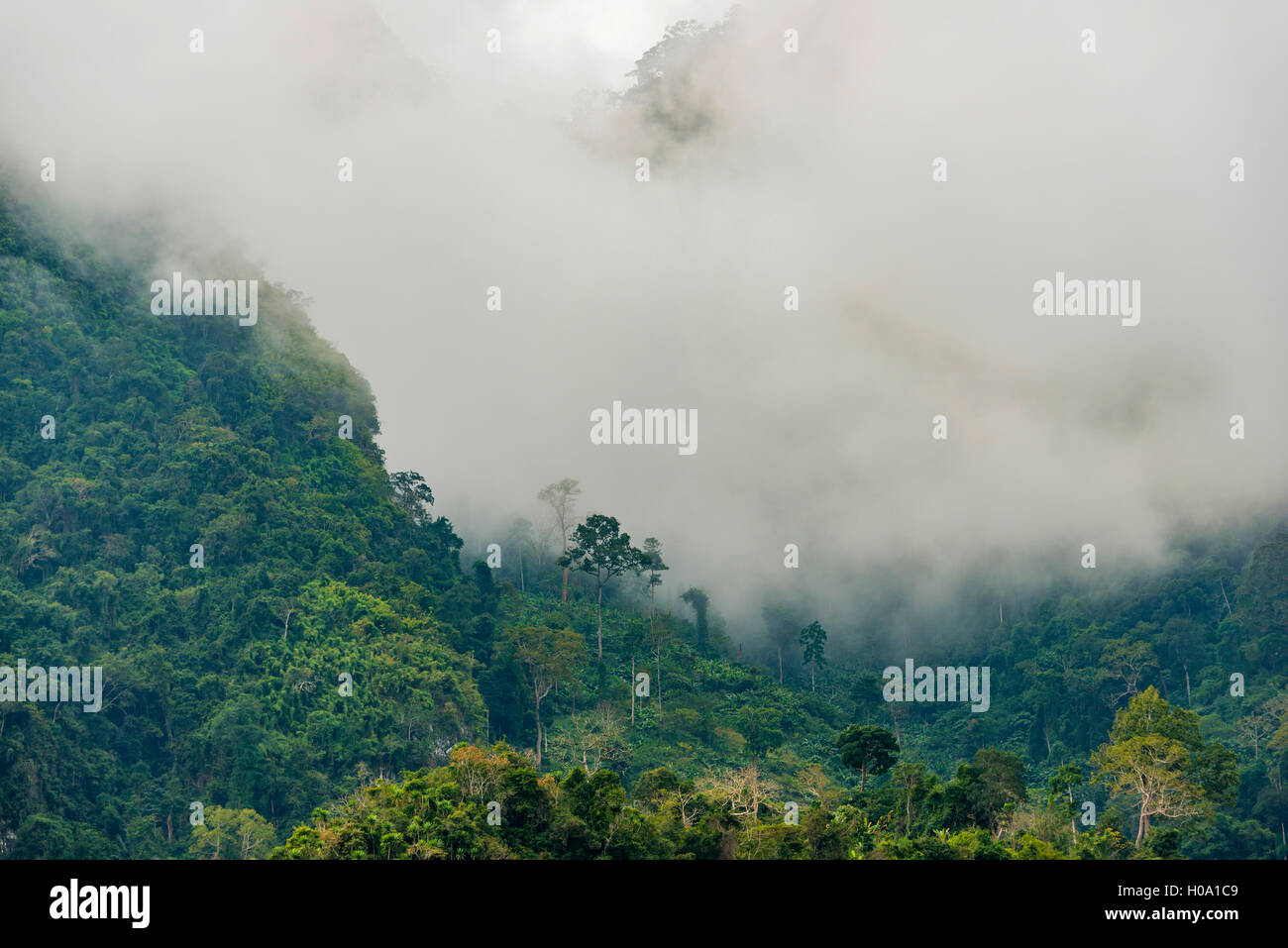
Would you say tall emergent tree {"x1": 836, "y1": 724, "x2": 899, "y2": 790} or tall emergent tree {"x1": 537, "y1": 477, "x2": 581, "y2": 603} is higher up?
tall emergent tree {"x1": 537, "y1": 477, "x2": 581, "y2": 603}

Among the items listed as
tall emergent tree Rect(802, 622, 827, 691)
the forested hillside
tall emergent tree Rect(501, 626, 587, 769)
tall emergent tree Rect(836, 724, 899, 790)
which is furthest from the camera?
tall emergent tree Rect(802, 622, 827, 691)

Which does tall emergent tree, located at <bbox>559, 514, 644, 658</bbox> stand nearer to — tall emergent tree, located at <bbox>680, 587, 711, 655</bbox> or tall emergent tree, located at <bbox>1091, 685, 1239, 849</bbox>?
tall emergent tree, located at <bbox>680, 587, 711, 655</bbox>

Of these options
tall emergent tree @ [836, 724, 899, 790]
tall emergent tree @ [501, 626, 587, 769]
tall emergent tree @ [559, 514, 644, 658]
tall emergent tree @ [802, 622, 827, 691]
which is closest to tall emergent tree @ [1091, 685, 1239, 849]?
tall emergent tree @ [836, 724, 899, 790]

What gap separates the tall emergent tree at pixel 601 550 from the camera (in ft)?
226

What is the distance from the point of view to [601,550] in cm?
6888

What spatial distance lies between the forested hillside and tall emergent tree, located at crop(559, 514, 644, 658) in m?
0.13

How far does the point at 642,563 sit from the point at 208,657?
19397mm

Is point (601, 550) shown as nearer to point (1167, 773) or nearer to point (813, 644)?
point (813, 644)

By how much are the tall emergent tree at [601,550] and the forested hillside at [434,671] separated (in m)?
0.13

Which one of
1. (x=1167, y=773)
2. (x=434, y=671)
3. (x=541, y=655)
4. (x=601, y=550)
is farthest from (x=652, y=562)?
(x=1167, y=773)

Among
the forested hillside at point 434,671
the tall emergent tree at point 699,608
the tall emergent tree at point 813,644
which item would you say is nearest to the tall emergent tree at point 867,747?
the forested hillside at point 434,671

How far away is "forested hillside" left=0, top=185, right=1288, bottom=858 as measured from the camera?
146 ft

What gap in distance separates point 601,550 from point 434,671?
40.3ft
